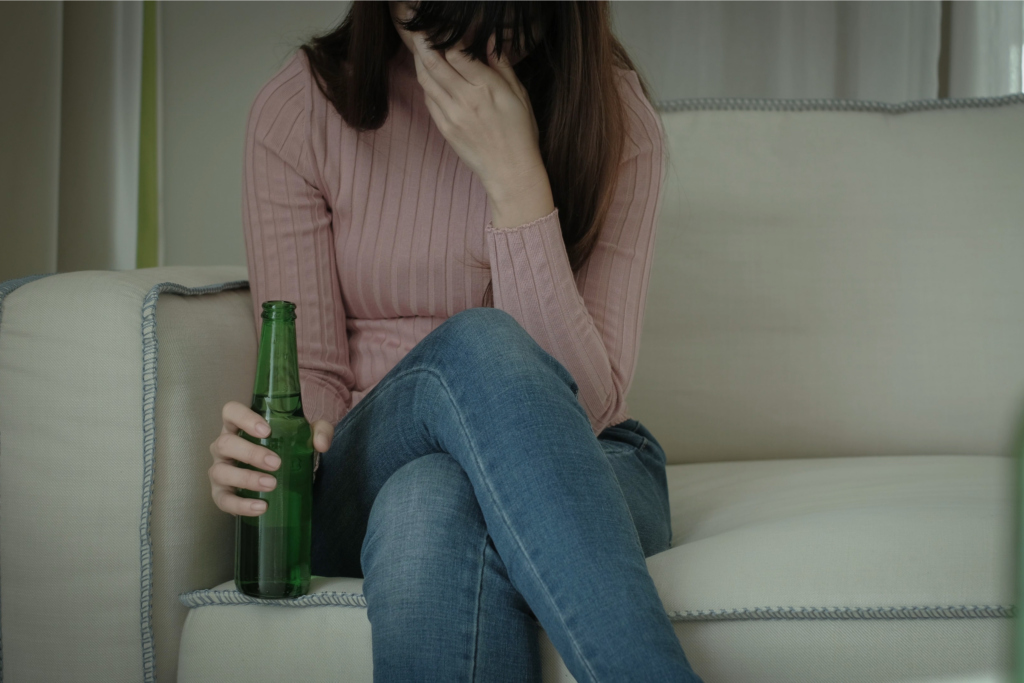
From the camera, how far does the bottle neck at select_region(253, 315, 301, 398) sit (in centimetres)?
71

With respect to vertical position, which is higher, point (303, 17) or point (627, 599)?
point (303, 17)

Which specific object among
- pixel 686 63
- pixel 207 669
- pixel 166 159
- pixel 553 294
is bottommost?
pixel 207 669

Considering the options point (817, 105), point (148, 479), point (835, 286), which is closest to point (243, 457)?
point (148, 479)

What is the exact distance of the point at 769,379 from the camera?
4.39ft

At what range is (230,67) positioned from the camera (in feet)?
6.86

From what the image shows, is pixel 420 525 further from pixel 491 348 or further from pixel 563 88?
pixel 563 88

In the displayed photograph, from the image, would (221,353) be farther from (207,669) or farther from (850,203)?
(850,203)

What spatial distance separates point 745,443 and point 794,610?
65 cm

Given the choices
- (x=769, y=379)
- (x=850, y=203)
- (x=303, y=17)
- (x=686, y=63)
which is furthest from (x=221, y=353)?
(x=686, y=63)

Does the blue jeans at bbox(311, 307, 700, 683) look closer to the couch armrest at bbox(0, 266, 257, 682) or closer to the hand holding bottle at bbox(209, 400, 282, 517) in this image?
the hand holding bottle at bbox(209, 400, 282, 517)

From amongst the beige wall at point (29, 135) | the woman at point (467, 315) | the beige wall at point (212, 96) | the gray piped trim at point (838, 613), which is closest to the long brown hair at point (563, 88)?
the woman at point (467, 315)

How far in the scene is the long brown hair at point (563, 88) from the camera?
938 millimetres

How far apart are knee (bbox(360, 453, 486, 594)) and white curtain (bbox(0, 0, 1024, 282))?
3.66ft

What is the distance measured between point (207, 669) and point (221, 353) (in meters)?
0.31
